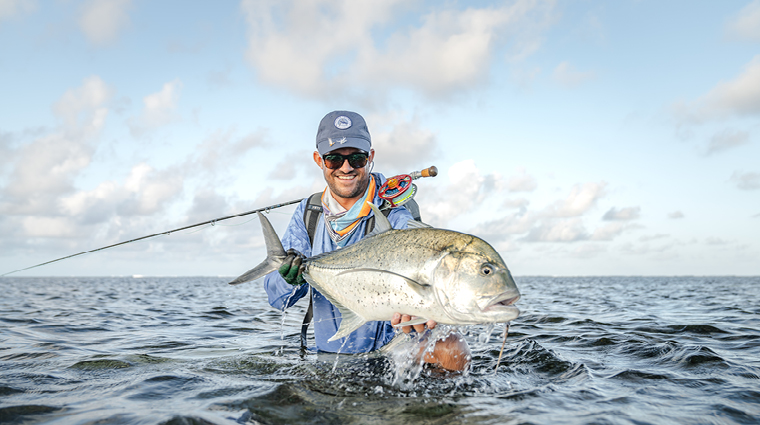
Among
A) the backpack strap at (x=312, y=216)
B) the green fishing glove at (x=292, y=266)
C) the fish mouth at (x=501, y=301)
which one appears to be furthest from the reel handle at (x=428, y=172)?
the fish mouth at (x=501, y=301)

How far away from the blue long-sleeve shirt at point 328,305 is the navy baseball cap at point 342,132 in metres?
0.68

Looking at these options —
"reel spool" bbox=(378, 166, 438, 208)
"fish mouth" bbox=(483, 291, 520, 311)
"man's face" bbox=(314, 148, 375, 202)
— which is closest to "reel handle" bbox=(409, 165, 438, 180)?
"reel spool" bbox=(378, 166, 438, 208)

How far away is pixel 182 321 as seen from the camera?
1087 centimetres

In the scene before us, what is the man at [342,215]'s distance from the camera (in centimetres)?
513

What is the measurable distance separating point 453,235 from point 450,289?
0.44m

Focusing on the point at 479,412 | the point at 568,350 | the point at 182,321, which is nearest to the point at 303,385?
the point at 479,412

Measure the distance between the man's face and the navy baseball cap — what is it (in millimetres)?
99

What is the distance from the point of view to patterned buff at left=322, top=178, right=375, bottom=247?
5129 millimetres

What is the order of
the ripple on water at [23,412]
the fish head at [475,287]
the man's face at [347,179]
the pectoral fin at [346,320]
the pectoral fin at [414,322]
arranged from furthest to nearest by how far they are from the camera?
the man's face at [347,179]
the pectoral fin at [346,320]
the pectoral fin at [414,322]
the ripple on water at [23,412]
the fish head at [475,287]

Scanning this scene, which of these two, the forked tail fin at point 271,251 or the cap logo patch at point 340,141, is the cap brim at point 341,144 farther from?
the forked tail fin at point 271,251

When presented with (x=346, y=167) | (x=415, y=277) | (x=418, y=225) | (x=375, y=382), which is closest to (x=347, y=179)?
(x=346, y=167)

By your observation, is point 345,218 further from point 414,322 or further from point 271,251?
point 414,322

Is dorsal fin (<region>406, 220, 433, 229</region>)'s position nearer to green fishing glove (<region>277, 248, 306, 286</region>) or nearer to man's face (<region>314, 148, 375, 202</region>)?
green fishing glove (<region>277, 248, 306, 286</region>)

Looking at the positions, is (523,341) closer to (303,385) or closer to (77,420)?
(303,385)
